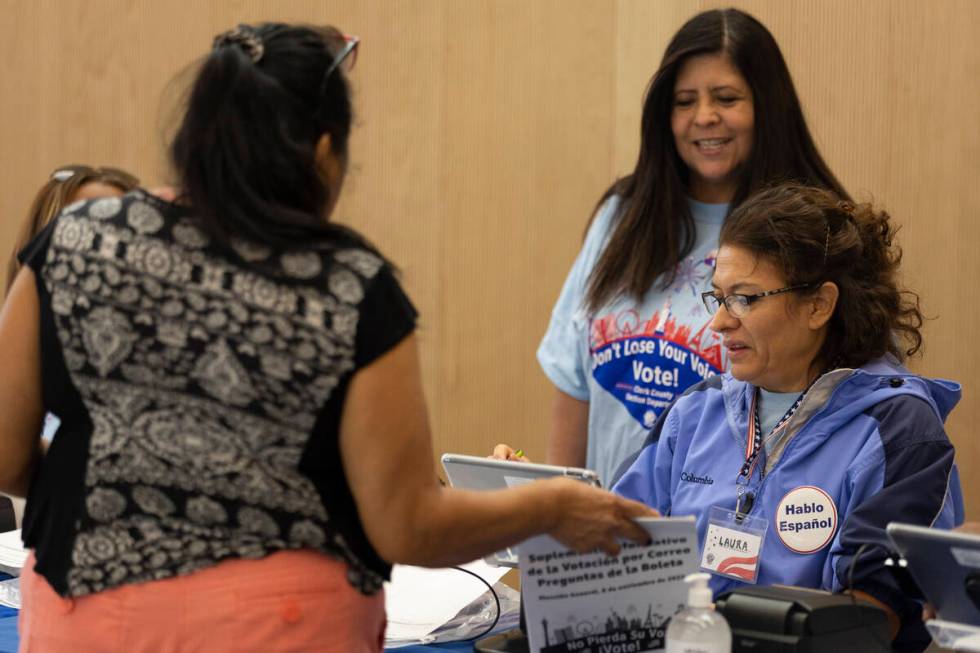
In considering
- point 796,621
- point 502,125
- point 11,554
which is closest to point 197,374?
point 796,621

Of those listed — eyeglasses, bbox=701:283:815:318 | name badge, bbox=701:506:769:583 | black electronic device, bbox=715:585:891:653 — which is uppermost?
eyeglasses, bbox=701:283:815:318

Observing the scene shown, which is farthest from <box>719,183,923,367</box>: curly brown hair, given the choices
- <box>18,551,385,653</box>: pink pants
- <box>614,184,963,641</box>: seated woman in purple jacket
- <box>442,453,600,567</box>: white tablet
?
<box>18,551,385,653</box>: pink pants

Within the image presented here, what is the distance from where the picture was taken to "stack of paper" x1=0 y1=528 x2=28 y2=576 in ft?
8.17

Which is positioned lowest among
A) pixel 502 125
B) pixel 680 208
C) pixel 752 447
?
pixel 752 447

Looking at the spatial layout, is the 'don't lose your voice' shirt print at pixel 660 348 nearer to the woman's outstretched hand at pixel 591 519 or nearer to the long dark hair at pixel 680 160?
the long dark hair at pixel 680 160

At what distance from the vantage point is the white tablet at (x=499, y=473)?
6.13 feet

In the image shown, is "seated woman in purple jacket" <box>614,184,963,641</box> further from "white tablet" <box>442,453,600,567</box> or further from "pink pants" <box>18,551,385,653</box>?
"pink pants" <box>18,551,385,653</box>

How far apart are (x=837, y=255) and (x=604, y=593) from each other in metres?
0.90

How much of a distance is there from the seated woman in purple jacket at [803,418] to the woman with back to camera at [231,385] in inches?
33.4

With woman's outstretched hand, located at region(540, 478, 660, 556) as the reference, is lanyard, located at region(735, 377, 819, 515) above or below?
below

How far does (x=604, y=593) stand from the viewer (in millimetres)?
1645

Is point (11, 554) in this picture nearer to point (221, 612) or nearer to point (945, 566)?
point (221, 612)

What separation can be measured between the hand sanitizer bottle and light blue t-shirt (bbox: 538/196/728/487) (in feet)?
3.49

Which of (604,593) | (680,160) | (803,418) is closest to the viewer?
(604,593)
